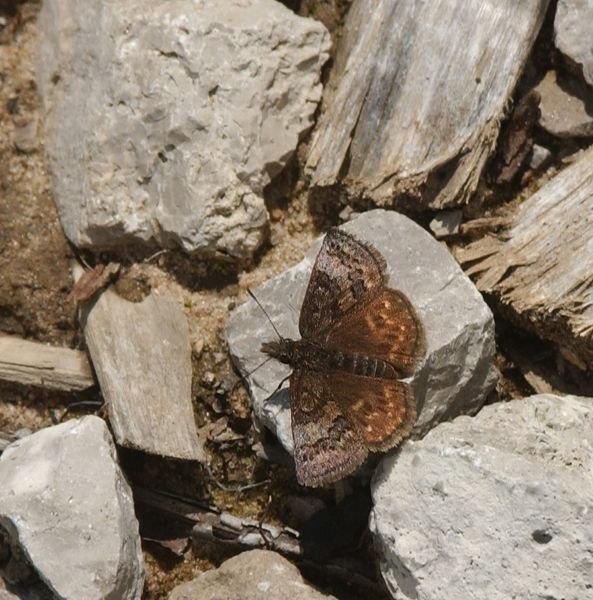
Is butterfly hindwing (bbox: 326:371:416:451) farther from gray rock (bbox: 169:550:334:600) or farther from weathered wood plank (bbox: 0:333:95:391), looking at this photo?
weathered wood plank (bbox: 0:333:95:391)

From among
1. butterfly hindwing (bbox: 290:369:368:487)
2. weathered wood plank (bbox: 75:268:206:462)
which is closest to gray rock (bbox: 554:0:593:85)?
butterfly hindwing (bbox: 290:369:368:487)

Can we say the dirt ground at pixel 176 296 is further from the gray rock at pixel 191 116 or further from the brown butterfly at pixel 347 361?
the brown butterfly at pixel 347 361

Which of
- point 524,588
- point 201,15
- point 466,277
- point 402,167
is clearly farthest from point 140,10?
point 524,588

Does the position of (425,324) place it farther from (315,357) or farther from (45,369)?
(45,369)

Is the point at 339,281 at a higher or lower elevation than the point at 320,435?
higher

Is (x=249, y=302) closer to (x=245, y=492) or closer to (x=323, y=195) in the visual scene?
(x=323, y=195)

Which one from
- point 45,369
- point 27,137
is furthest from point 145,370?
point 27,137

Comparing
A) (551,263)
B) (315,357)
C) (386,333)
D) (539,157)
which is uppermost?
(539,157)
